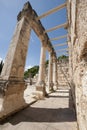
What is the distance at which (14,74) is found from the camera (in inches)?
115

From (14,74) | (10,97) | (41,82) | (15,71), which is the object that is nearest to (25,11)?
(15,71)

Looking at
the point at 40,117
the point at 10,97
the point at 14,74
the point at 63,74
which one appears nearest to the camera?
the point at 40,117

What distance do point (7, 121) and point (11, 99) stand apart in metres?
0.61

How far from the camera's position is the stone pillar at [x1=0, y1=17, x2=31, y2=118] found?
2406 mm

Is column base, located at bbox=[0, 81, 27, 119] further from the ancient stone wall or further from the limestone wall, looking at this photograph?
the ancient stone wall

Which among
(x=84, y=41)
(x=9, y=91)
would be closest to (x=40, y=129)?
(x=9, y=91)

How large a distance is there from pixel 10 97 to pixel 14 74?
750 millimetres

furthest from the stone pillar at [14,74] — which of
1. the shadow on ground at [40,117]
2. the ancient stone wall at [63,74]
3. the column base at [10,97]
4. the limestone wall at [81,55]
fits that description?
the ancient stone wall at [63,74]

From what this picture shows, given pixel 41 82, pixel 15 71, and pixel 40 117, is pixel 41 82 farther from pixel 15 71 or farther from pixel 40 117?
pixel 40 117

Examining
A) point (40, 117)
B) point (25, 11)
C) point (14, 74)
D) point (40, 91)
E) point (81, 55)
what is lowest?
point (40, 117)

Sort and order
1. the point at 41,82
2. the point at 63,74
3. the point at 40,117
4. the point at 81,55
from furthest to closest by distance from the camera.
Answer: the point at 63,74
the point at 41,82
the point at 40,117
the point at 81,55

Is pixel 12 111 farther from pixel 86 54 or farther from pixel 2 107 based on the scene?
pixel 86 54

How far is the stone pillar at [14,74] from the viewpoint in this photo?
7.89 ft

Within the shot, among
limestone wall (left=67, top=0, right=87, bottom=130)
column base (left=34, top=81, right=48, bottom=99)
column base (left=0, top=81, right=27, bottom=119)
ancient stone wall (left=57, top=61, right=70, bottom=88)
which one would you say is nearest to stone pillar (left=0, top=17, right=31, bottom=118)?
column base (left=0, top=81, right=27, bottom=119)
